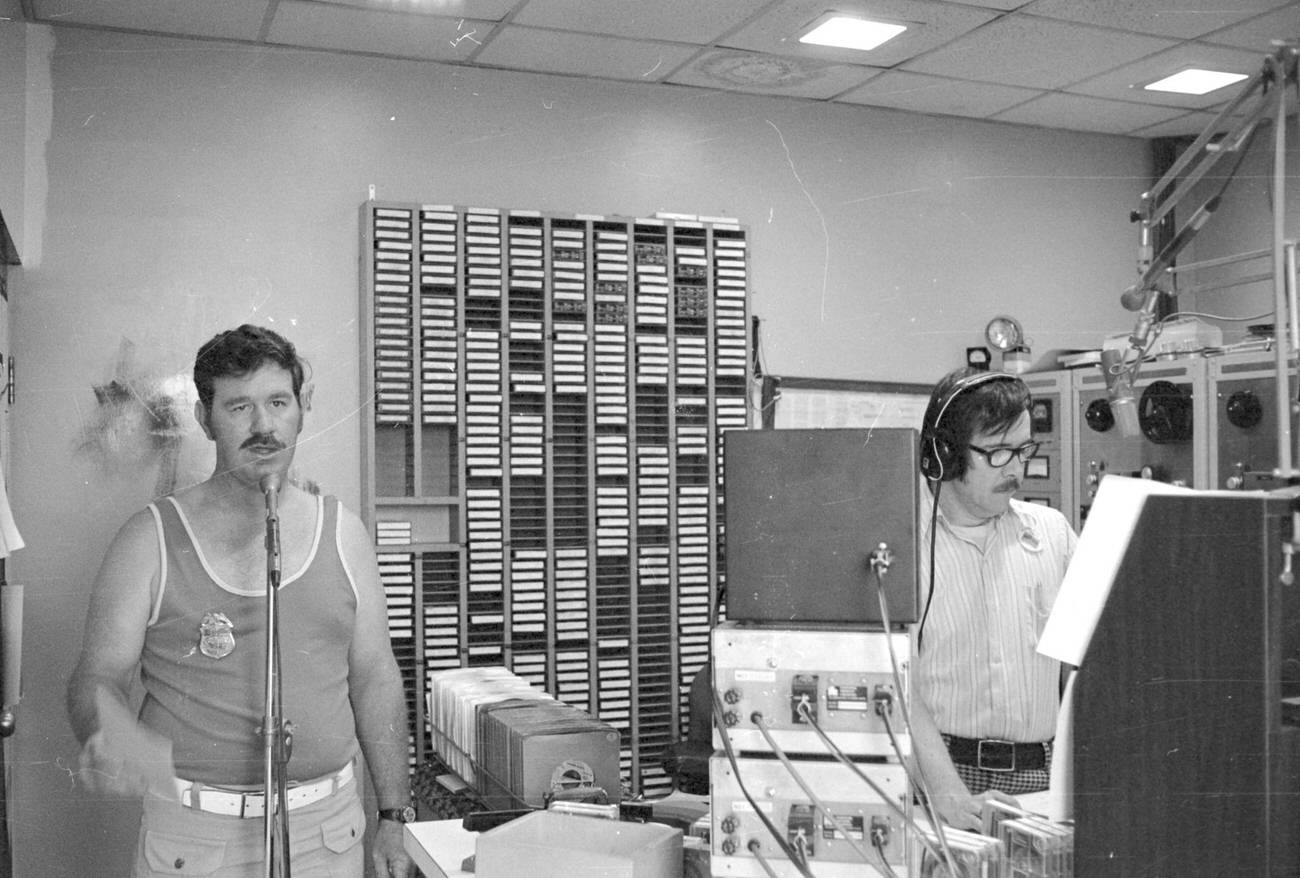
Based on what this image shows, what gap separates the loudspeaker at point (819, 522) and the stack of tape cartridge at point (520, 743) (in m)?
0.67

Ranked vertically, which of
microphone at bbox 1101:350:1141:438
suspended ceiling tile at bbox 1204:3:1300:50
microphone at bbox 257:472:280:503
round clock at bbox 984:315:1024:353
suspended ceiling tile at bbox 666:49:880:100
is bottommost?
microphone at bbox 257:472:280:503

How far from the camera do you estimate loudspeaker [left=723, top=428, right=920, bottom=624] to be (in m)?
1.19

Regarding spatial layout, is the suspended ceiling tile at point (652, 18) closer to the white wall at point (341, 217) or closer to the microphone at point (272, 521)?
the white wall at point (341, 217)

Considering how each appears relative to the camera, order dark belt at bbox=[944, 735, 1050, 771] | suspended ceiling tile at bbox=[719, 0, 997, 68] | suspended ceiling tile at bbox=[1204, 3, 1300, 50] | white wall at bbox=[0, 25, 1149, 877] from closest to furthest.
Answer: suspended ceiling tile at bbox=[1204, 3, 1300, 50] → white wall at bbox=[0, 25, 1149, 877] → dark belt at bbox=[944, 735, 1050, 771] → suspended ceiling tile at bbox=[719, 0, 997, 68]

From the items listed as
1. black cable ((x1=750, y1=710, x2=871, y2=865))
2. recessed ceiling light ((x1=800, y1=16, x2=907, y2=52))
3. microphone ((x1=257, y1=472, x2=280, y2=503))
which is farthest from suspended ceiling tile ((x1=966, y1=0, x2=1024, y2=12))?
microphone ((x1=257, y1=472, x2=280, y2=503))

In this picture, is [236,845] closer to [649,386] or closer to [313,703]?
[313,703]

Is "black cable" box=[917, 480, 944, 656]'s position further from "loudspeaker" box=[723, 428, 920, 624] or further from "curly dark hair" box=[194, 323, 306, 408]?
"curly dark hair" box=[194, 323, 306, 408]

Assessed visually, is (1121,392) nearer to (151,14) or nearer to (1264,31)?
(1264,31)

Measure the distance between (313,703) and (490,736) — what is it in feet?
1.24

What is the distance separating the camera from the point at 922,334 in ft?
5.52

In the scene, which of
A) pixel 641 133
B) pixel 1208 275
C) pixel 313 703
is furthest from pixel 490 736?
pixel 1208 275

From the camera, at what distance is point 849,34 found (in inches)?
70.2

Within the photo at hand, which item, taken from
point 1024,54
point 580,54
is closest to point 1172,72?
point 1024,54

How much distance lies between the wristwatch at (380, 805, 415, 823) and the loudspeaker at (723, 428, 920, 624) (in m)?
0.85
